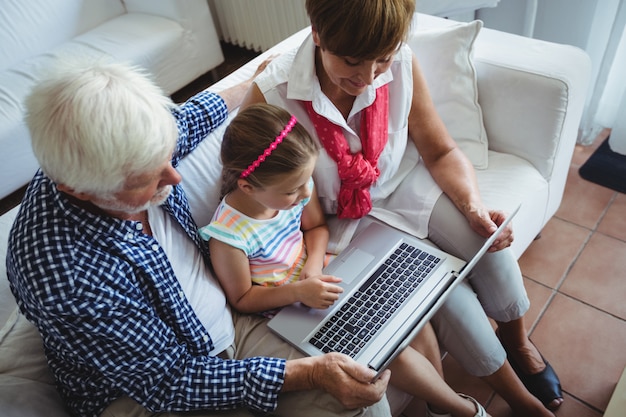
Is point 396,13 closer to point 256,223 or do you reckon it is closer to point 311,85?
point 311,85

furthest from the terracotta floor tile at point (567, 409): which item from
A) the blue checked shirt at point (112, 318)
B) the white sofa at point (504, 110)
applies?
the blue checked shirt at point (112, 318)

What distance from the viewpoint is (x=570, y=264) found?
172 centimetres

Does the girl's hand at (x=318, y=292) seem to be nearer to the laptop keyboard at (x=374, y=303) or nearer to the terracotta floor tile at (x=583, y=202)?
the laptop keyboard at (x=374, y=303)

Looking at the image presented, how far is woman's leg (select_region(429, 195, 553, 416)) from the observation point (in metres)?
1.19

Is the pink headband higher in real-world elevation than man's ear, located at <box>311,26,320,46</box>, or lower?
lower

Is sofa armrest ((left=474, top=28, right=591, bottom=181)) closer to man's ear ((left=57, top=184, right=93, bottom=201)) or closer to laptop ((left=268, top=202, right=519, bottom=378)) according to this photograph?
laptop ((left=268, top=202, right=519, bottom=378))

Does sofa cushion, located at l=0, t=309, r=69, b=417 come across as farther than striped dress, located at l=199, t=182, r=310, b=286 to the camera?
No

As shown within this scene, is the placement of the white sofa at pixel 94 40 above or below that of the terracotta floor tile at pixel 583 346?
above

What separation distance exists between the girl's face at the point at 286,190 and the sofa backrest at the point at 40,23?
2.09 meters

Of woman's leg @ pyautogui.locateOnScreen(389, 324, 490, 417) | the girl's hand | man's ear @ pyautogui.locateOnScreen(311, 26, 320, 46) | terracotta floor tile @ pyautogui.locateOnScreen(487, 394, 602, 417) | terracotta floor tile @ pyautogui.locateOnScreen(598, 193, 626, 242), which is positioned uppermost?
man's ear @ pyautogui.locateOnScreen(311, 26, 320, 46)

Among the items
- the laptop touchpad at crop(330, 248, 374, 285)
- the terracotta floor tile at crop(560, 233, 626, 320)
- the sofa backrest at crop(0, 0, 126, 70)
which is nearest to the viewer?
the laptop touchpad at crop(330, 248, 374, 285)

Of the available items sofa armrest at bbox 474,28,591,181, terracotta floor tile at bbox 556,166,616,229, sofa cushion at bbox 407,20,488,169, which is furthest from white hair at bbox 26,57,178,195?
terracotta floor tile at bbox 556,166,616,229

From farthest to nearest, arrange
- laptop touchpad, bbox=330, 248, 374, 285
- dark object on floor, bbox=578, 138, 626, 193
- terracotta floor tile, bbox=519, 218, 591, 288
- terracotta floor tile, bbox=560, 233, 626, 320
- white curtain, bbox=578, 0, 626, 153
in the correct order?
dark object on floor, bbox=578, 138, 626, 193, white curtain, bbox=578, 0, 626, 153, terracotta floor tile, bbox=519, 218, 591, 288, terracotta floor tile, bbox=560, 233, 626, 320, laptop touchpad, bbox=330, 248, 374, 285

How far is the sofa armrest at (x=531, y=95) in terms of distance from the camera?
137cm
